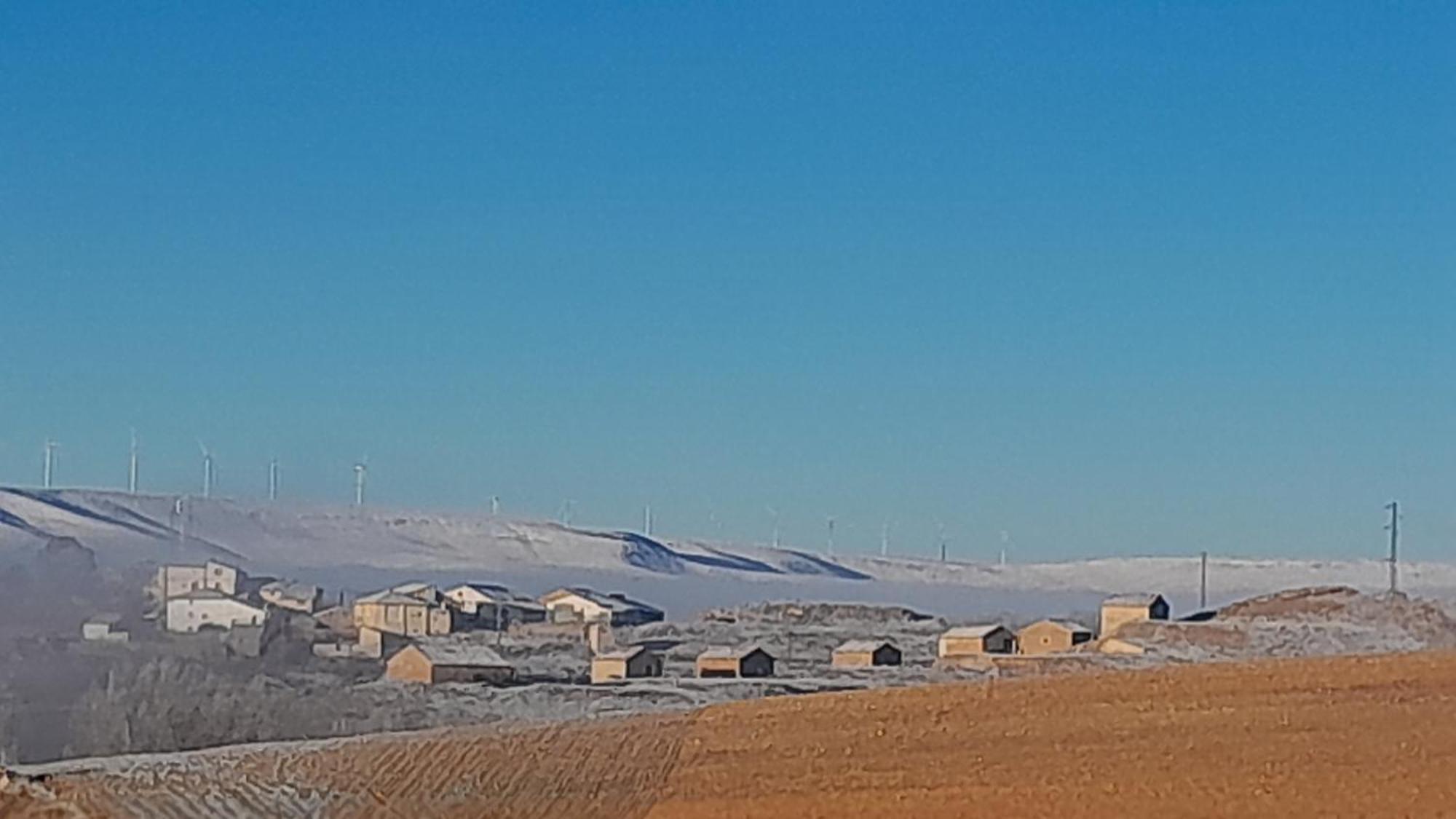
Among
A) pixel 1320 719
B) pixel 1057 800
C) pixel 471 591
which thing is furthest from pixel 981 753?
pixel 471 591

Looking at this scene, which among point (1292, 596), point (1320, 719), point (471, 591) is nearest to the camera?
point (1320, 719)

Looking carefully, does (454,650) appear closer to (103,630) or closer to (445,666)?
(445,666)

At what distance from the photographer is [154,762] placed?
6953 mm

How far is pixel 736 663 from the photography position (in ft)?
116

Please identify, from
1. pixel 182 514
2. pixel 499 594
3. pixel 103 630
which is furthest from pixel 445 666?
pixel 182 514

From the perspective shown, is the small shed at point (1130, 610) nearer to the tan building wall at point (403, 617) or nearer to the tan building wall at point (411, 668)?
the tan building wall at point (411, 668)

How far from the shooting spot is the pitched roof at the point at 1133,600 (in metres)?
44.0

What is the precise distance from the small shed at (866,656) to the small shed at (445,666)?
5.97 m

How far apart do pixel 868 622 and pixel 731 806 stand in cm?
5203

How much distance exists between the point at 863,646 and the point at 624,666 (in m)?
6.06

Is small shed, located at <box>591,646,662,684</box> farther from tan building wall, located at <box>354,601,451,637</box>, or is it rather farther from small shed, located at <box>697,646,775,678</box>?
tan building wall, located at <box>354,601,451,637</box>

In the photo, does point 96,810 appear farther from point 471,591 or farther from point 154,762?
point 471,591

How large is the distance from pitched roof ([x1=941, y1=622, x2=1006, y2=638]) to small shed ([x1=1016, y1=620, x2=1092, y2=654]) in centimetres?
61

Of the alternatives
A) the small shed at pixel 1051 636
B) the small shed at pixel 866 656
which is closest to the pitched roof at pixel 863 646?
the small shed at pixel 866 656
